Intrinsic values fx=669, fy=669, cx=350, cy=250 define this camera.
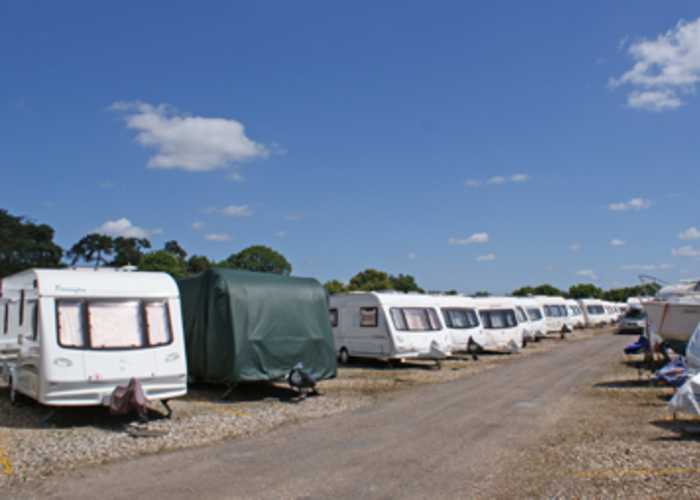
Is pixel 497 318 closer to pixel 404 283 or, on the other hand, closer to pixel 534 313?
pixel 534 313

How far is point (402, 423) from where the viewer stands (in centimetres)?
1119

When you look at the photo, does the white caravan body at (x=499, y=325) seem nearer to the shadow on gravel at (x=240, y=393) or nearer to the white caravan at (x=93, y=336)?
the shadow on gravel at (x=240, y=393)

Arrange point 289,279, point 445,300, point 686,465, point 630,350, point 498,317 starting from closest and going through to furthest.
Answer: point 686,465, point 289,279, point 630,350, point 445,300, point 498,317

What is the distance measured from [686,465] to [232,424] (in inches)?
265

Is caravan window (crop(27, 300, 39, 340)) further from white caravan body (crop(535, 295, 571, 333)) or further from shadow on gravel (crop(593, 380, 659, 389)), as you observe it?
white caravan body (crop(535, 295, 571, 333))

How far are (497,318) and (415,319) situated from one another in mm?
7314

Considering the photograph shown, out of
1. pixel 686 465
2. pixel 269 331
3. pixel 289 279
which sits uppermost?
pixel 289 279

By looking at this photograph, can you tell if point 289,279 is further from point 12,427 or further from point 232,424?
point 12,427

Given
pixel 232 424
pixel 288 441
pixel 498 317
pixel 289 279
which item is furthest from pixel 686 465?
pixel 498 317

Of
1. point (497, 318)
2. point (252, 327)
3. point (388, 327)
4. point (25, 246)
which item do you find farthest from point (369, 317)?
point (25, 246)

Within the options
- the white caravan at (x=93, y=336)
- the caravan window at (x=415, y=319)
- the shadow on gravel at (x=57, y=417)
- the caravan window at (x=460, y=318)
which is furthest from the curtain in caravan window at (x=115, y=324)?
the caravan window at (x=460, y=318)

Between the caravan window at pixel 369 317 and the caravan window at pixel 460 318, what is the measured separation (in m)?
3.73

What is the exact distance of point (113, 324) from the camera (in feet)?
36.6

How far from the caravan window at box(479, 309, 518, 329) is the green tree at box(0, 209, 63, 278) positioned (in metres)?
34.7
